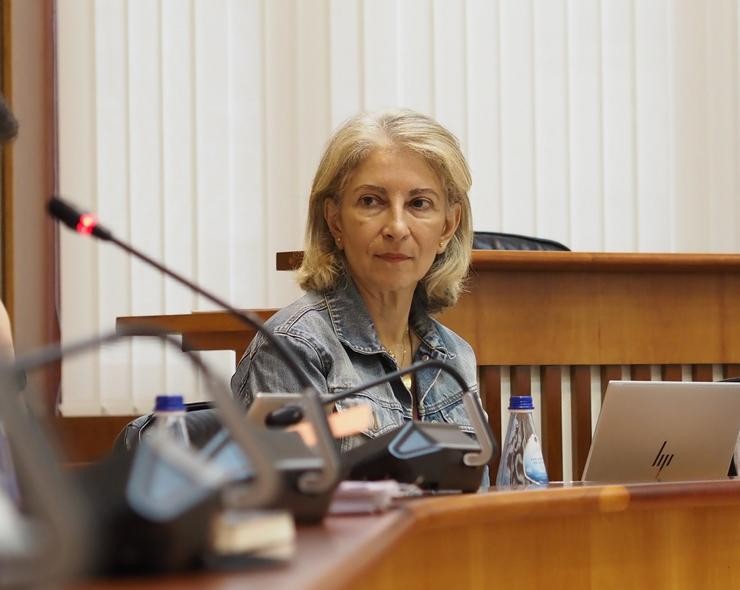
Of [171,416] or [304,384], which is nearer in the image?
[304,384]

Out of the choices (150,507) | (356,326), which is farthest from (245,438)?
(356,326)

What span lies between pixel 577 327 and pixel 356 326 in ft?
2.36

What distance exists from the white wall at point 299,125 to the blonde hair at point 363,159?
112 cm

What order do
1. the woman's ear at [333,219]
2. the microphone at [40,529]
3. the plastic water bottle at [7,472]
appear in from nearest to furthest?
1. the microphone at [40,529]
2. the plastic water bottle at [7,472]
3. the woman's ear at [333,219]

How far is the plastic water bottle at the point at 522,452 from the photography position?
6.44 feet

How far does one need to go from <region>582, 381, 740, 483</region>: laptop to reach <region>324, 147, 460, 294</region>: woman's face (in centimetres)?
52

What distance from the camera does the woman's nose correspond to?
7.22 ft

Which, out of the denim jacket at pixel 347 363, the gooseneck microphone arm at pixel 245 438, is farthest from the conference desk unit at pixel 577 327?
the gooseneck microphone arm at pixel 245 438

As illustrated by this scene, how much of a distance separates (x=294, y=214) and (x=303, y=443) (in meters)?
2.43

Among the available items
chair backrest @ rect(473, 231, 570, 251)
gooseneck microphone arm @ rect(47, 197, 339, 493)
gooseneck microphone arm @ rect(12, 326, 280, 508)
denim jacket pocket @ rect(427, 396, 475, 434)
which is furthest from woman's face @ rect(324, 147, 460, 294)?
gooseneck microphone arm @ rect(12, 326, 280, 508)

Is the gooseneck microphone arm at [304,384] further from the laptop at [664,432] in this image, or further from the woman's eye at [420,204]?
the woman's eye at [420,204]

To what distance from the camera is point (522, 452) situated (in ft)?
6.55

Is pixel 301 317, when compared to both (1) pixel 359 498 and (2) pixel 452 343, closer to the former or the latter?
(2) pixel 452 343

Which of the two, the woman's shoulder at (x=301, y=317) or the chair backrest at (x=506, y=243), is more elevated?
the chair backrest at (x=506, y=243)
